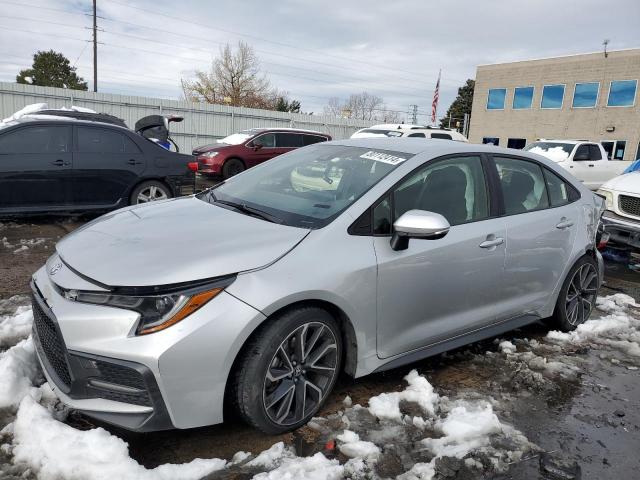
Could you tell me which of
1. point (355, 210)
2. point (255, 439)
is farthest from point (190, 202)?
point (255, 439)

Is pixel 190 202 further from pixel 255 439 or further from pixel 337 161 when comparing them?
pixel 255 439

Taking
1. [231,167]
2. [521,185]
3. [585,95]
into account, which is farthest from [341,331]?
[585,95]

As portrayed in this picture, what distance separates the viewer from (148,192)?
8031 mm

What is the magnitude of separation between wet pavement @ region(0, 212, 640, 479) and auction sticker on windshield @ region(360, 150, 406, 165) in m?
1.42

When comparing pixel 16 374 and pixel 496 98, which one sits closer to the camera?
pixel 16 374

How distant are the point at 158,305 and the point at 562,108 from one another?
33063 mm

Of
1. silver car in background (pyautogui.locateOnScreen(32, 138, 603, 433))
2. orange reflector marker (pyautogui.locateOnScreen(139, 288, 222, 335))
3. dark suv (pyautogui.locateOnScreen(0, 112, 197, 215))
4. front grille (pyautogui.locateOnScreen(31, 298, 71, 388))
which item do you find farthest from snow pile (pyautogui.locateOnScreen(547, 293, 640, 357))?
dark suv (pyautogui.locateOnScreen(0, 112, 197, 215))

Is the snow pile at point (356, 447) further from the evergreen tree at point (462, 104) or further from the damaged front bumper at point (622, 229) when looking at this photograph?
the evergreen tree at point (462, 104)

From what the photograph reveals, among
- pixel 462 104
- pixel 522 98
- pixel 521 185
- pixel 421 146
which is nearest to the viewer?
pixel 421 146

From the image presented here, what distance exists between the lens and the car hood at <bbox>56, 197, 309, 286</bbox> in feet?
7.90

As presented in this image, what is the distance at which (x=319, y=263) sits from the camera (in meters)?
2.69

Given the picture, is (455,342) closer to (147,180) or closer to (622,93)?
(147,180)

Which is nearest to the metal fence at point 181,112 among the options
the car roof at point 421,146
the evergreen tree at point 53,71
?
the car roof at point 421,146

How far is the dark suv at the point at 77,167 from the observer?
22.8 ft
